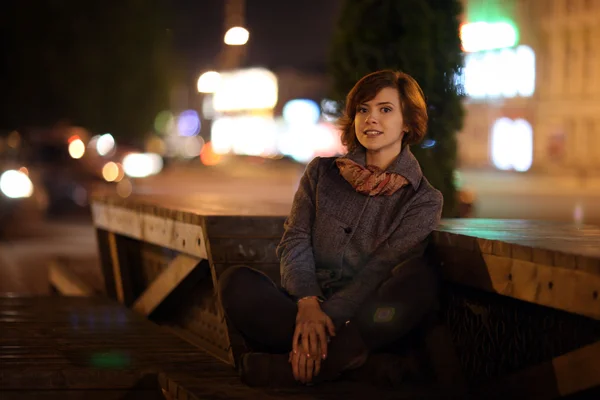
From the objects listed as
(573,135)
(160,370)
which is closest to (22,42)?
(573,135)

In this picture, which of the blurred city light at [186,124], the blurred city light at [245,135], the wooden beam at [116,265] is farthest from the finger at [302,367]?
the blurred city light at [186,124]

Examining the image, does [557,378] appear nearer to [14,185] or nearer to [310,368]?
[310,368]

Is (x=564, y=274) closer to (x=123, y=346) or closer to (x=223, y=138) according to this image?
(x=123, y=346)

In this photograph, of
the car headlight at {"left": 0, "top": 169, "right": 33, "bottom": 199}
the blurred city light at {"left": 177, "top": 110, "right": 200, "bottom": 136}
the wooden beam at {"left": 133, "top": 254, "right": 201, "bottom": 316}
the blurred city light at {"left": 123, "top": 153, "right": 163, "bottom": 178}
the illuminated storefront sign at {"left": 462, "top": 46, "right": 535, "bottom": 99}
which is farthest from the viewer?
the blurred city light at {"left": 177, "top": 110, "right": 200, "bottom": 136}

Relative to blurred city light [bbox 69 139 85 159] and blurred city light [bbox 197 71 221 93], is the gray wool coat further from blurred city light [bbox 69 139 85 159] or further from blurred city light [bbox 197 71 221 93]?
blurred city light [bbox 197 71 221 93]

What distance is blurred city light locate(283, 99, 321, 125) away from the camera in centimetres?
9869

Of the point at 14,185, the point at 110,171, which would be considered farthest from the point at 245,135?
the point at 14,185

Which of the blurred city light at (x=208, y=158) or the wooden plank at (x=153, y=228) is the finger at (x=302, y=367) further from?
the blurred city light at (x=208, y=158)

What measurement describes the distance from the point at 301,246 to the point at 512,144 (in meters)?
53.8

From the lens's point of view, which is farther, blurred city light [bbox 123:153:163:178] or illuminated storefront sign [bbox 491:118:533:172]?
illuminated storefront sign [bbox 491:118:533:172]

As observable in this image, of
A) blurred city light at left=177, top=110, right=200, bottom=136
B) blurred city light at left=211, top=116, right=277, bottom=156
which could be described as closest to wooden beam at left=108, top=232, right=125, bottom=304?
blurred city light at left=211, top=116, right=277, bottom=156

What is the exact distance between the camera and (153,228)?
6262 mm

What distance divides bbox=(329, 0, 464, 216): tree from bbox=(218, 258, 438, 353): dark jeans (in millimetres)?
2225

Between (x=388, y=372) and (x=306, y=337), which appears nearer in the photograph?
(x=306, y=337)
